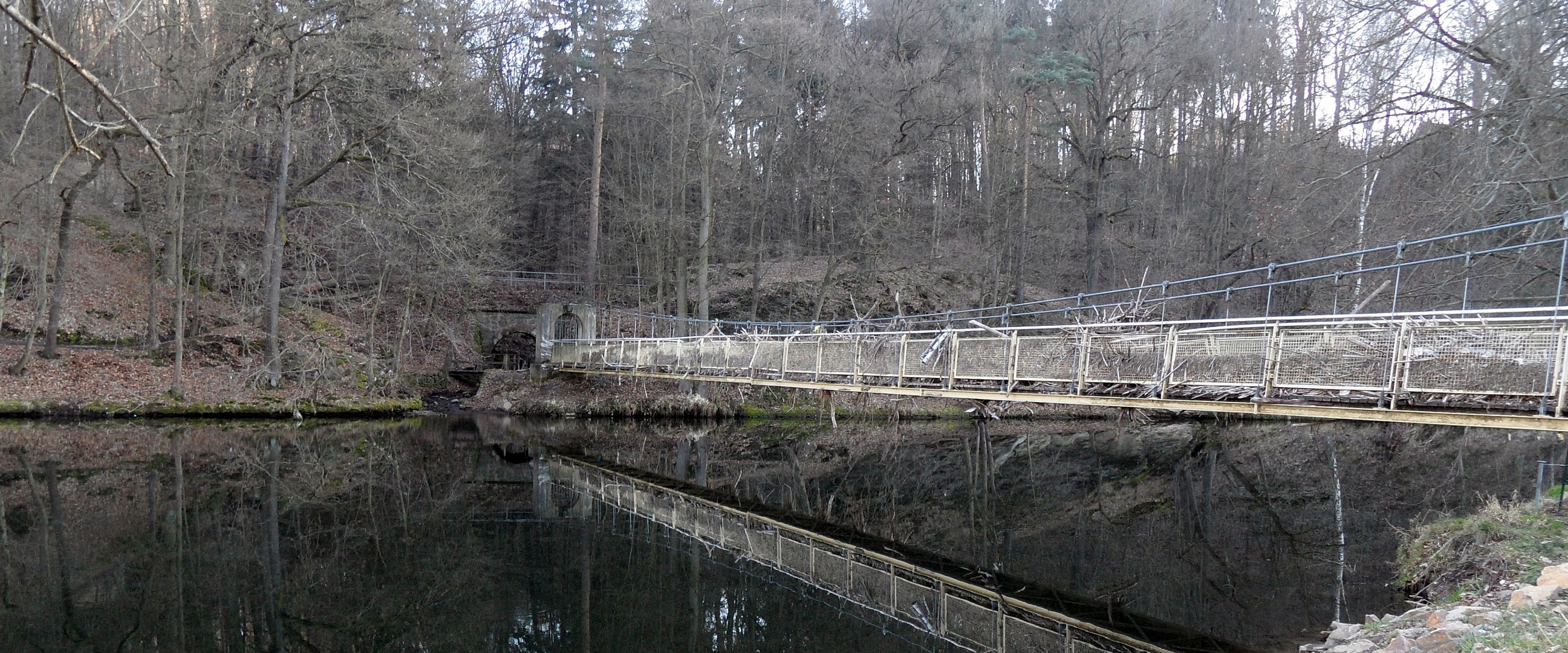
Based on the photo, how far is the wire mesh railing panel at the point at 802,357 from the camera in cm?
1197

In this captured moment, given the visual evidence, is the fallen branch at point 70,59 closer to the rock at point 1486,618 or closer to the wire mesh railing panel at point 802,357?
the rock at point 1486,618

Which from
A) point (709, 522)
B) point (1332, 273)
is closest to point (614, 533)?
point (709, 522)

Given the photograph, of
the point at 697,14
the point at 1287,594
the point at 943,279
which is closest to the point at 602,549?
the point at 1287,594

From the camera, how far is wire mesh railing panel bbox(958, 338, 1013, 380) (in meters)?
8.85

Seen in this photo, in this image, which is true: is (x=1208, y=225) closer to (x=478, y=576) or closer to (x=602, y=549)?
(x=602, y=549)

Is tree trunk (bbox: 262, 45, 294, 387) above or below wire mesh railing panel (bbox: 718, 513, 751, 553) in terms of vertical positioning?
above

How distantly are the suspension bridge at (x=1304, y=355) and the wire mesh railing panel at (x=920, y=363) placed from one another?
0.06 ft

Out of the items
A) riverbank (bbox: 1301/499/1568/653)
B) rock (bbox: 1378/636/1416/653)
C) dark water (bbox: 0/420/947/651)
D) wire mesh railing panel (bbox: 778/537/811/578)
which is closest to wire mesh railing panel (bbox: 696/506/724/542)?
dark water (bbox: 0/420/947/651)

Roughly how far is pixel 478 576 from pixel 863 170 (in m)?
16.8

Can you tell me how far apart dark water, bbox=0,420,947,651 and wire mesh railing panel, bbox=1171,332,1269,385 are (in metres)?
3.19

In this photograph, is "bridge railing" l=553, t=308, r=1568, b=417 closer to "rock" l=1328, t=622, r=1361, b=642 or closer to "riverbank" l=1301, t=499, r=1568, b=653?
"riverbank" l=1301, t=499, r=1568, b=653

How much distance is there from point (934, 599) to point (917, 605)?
212 mm

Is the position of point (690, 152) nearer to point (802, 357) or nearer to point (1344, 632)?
point (802, 357)

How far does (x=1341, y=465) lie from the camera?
A: 1459cm
